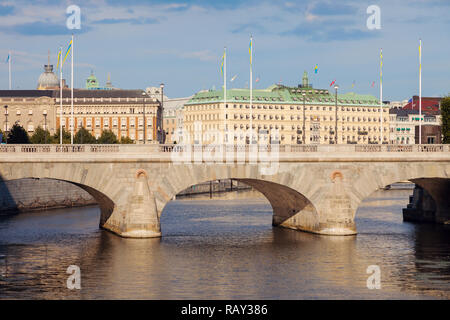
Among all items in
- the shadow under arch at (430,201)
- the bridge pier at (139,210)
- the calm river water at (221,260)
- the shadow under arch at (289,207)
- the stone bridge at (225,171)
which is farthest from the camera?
the shadow under arch at (430,201)

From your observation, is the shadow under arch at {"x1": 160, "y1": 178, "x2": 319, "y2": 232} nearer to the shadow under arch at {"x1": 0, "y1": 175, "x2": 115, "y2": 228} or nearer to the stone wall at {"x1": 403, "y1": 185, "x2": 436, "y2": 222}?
the shadow under arch at {"x1": 0, "y1": 175, "x2": 115, "y2": 228}

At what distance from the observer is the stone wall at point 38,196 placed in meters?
95.4

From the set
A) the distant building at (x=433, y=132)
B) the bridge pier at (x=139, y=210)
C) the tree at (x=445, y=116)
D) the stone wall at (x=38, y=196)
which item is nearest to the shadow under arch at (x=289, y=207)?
the bridge pier at (x=139, y=210)

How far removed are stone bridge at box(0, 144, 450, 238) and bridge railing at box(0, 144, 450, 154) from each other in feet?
0.26

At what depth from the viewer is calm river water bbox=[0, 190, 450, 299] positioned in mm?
52250

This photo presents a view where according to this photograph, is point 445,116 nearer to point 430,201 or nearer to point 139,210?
point 430,201

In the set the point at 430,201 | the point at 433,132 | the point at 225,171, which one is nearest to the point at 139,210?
the point at 225,171

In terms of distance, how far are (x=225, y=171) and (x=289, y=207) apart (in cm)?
1163

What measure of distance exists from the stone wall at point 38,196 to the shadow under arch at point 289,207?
958 inches

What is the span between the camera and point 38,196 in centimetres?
10150

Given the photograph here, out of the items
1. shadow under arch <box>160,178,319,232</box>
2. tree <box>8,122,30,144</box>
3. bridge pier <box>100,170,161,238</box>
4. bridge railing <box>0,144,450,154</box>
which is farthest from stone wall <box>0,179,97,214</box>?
bridge pier <box>100,170,161,238</box>

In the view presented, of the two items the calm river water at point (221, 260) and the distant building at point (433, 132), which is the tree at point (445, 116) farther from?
the calm river water at point (221, 260)

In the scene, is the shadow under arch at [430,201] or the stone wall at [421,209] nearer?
the shadow under arch at [430,201]
